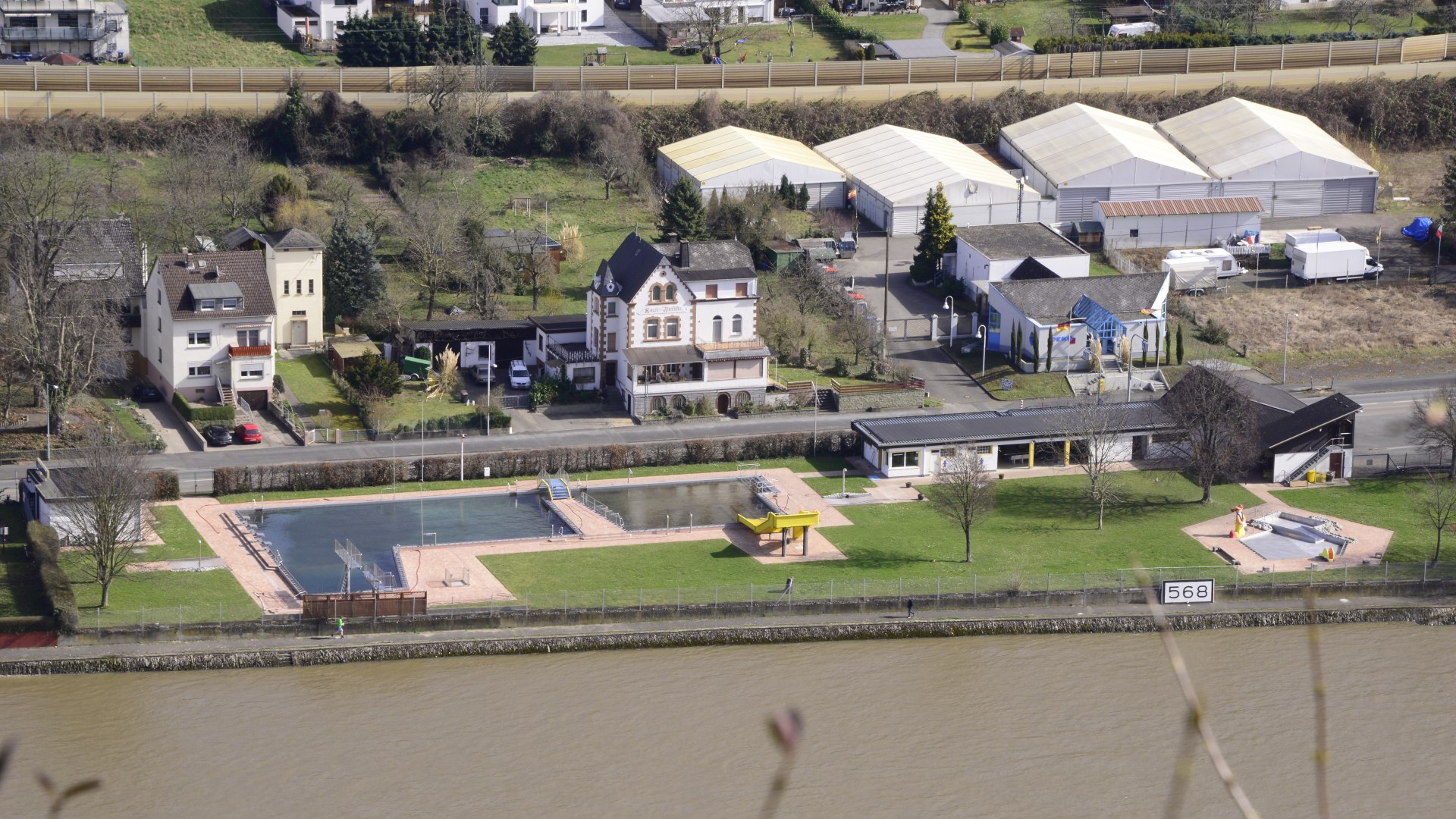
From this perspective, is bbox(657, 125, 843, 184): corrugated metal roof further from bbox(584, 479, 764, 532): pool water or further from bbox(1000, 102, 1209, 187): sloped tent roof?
bbox(584, 479, 764, 532): pool water

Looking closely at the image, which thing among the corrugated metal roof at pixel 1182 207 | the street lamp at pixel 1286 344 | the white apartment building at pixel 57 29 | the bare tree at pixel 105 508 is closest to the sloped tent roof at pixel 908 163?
the corrugated metal roof at pixel 1182 207

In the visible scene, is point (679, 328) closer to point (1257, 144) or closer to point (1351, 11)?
point (1257, 144)

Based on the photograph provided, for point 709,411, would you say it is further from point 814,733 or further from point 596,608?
point 814,733

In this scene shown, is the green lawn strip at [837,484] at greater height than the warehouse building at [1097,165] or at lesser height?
lesser

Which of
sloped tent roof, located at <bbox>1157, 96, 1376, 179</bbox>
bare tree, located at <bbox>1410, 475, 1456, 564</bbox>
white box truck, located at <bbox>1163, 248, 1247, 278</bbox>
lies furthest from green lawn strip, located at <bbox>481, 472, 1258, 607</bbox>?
sloped tent roof, located at <bbox>1157, 96, 1376, 179</bbox>

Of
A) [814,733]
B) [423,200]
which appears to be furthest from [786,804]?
[423,200]

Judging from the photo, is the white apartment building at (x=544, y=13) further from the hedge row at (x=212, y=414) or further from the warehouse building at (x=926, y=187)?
the hedge row at (x=212, y=414)
